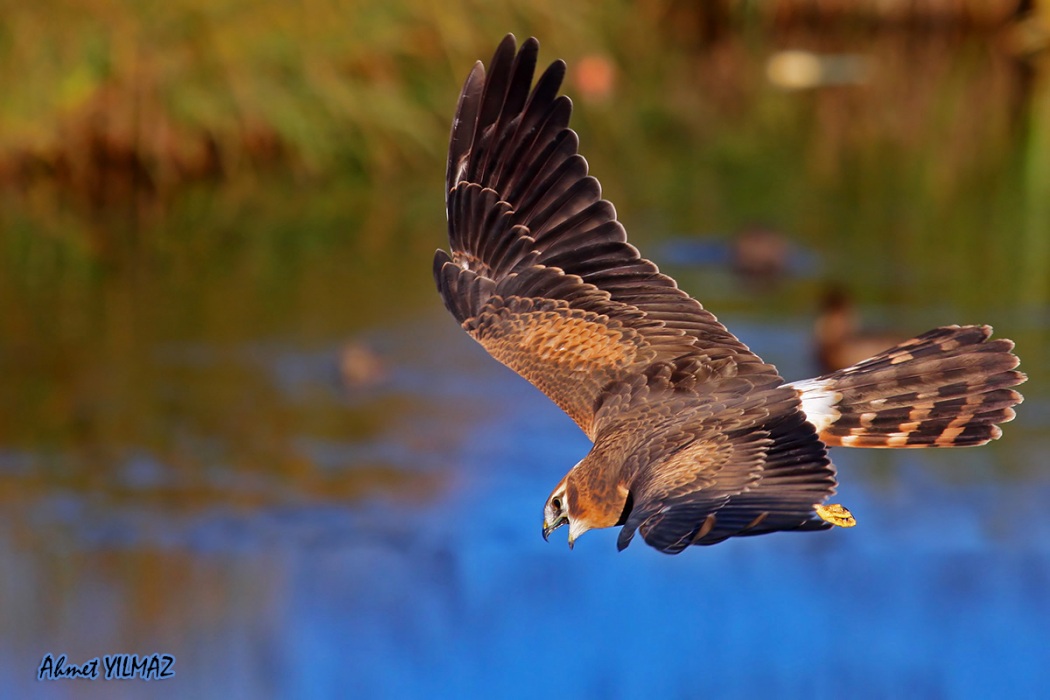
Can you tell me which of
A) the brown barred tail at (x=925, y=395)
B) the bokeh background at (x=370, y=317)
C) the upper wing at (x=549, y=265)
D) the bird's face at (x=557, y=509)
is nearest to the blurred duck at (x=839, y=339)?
the bokeh background at (x=370, y=317)

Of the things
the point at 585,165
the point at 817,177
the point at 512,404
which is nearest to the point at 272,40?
the point at 512,404

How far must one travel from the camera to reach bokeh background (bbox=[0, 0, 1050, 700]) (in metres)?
9.82

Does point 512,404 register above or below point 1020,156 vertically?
below

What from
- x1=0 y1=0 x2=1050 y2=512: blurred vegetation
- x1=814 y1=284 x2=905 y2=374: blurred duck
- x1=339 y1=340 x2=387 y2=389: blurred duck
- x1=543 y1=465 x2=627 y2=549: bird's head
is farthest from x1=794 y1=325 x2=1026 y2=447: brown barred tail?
x1=339 y1=340 x2=387 y2=389: blurred duck

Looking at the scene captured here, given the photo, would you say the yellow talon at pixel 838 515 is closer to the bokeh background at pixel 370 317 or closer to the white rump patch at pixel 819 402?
the white rump patch at pixel 819 402

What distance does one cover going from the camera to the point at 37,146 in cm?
1447

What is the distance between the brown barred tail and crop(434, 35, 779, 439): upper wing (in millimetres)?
365

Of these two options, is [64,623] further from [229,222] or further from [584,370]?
[229,222]

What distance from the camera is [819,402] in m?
4.90

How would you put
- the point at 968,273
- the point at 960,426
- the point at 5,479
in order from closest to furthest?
the point at 960,426 < the point at 5,479 < the point at 968,273

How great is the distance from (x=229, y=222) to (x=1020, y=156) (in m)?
8.67

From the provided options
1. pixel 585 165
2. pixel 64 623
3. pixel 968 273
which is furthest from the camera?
pixel 968 273

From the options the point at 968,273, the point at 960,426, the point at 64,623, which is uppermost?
the point at 968,273

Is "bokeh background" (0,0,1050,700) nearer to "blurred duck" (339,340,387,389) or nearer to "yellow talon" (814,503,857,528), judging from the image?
"blurred duck" (339,340,387,389)
